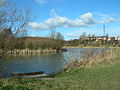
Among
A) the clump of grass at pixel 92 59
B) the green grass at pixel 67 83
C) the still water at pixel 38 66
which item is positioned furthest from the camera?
the clump of grass at pixel 92 59

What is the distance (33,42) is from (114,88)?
156ft

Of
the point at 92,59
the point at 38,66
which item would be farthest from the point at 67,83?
the point at 38,66

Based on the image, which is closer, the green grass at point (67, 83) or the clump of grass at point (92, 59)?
the green grass at point (67, 83)

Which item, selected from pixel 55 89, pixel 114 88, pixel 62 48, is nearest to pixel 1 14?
pixel 55 89

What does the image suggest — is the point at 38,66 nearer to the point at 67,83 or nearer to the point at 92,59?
the point at 92,59

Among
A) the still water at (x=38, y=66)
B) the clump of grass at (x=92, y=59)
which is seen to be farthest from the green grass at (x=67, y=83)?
the clump of grass at (x=92, y=59)

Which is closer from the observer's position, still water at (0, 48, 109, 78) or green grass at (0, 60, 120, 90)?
green grass at (0, 60, 120, 90)

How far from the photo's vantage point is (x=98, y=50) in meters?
19.0

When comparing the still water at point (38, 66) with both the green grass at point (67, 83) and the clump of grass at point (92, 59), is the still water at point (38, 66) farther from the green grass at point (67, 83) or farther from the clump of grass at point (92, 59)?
the green grass at point (67, 83)

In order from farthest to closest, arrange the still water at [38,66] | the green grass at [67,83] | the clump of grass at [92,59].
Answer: the clump of grass at [92,59], the still water at [38,66], the green grass at [67,83]

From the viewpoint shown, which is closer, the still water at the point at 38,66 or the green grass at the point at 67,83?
the green grass at the point at 67,83

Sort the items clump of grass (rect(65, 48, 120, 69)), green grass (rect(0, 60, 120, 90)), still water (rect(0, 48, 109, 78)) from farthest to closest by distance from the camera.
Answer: clump of grass (rect(65, 48, 120, 69))
still water (rect(0, 48, 109, 78))
green grass (rect(0, 60, 120, 90))

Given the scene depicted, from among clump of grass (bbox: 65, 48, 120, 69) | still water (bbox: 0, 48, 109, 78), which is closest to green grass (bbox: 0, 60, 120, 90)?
still water (bbox: 0, 48, 109, 78)

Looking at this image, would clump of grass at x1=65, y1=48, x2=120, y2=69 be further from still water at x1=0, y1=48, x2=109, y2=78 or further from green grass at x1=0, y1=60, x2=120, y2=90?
green grass at x1=0, y1=60, x2=120, y2=90
